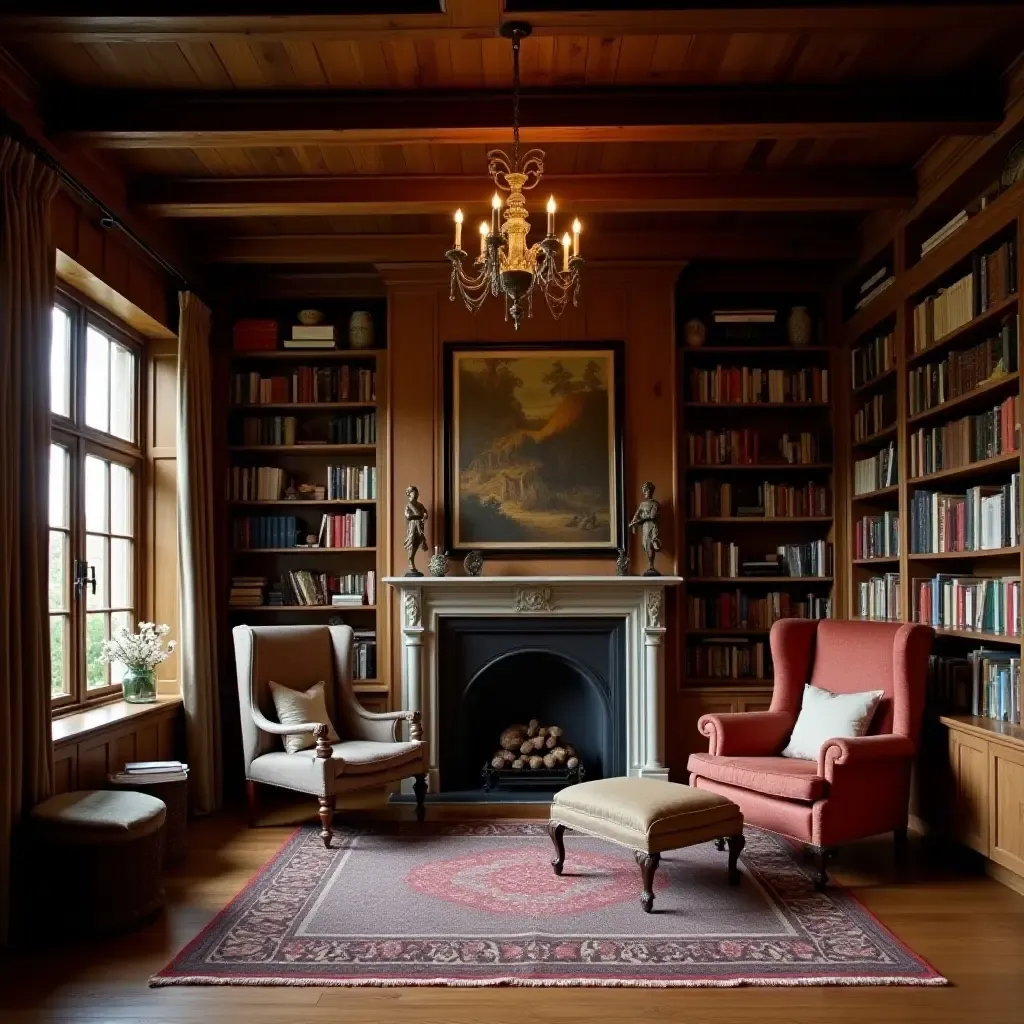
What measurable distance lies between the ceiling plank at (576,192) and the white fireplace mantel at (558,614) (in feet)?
7.05

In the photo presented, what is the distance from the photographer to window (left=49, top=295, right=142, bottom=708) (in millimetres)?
5059

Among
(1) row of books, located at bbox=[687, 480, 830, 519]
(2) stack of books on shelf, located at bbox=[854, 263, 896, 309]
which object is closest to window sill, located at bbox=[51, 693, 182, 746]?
(1) row of books, located at bbox=[687, 480, 830, 519]

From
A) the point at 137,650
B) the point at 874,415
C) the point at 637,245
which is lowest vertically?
the point at 137,650

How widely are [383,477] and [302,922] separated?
3139 millimetres

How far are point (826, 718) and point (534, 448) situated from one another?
242cm

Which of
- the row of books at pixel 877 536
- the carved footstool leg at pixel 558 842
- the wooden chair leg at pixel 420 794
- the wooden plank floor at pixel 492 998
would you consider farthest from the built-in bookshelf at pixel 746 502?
the wooden plank floor at pixel 492 998

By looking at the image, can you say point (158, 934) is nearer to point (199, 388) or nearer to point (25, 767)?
point (25, 767)

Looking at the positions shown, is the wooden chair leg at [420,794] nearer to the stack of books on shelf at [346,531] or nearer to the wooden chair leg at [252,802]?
the wooden chair leg at [252,802]

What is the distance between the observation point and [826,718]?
498 centimetres

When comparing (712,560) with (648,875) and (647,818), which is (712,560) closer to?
(647,818)

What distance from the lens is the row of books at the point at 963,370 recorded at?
4.45 m

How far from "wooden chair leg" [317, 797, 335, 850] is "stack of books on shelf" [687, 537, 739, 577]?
272 centimetres

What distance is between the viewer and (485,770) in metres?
6.15

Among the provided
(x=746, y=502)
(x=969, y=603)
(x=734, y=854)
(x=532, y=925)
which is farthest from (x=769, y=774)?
(x=746, y=502)
